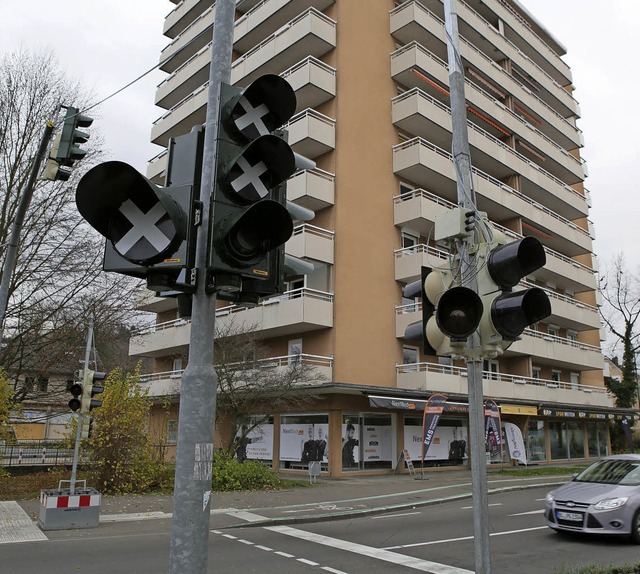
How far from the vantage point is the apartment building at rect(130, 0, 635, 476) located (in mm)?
24812

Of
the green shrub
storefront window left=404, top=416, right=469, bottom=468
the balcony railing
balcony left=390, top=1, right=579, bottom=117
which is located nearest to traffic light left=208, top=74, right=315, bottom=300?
the green shrub

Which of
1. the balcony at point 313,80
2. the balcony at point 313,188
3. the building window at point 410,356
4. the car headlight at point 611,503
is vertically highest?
the balcony at point 313,80

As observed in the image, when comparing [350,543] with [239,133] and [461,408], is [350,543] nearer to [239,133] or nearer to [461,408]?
[239,133]

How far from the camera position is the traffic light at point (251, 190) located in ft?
10.3

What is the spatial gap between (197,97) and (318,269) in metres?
14.2

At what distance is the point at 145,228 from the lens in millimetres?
3123

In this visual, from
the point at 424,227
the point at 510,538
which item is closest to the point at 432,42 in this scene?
the point at 424,227

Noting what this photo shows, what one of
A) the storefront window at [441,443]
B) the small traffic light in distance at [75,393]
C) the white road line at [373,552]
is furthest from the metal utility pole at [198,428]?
the storefront window at [441,443]

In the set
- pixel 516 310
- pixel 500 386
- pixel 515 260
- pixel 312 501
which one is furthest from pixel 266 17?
pixel 516 310

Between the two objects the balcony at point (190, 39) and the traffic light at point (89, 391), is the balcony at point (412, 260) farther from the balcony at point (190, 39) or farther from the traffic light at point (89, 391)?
the balcony at point (190, 39)

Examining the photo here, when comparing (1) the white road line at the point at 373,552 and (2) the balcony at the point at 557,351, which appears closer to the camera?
(1) the white road line at the point at 373,552

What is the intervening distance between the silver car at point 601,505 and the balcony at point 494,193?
18.6 m

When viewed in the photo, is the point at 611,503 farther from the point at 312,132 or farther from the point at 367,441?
the point at 312,132

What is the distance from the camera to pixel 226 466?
720 inches
